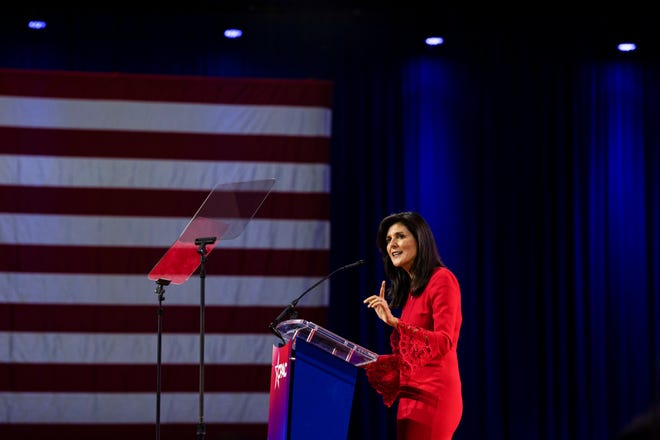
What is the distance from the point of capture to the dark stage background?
575 cm

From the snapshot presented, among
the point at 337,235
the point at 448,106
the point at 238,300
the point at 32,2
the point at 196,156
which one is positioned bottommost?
the point at 238,300

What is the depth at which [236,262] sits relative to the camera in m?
5.57

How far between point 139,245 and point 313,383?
3.19 m

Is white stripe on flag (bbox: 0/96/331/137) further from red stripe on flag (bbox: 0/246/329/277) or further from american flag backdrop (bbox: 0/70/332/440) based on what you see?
red stripe on flag (bbox: 0/246/329/277)

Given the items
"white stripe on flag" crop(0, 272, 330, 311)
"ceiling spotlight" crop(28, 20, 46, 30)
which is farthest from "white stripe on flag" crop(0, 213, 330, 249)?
"ceiling spotlight" crop(28, 20, 46, 30)

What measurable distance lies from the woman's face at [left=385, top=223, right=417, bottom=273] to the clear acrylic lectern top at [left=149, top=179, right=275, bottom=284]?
25.5 inches

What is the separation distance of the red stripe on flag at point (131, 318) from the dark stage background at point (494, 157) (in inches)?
21.4

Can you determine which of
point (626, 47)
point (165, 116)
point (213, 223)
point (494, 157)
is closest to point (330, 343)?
point (213, 223)

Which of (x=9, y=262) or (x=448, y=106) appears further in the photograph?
(x=448, y=106)

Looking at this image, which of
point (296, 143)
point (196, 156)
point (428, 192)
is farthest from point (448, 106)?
point (196, 156)

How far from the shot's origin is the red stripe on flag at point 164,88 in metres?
5.55

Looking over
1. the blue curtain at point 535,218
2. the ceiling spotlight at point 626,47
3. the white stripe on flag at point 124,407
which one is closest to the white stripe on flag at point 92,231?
the white stripe on flag at point 124,407

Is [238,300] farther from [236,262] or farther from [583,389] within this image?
[583,389]

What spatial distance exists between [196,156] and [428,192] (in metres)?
1.59
